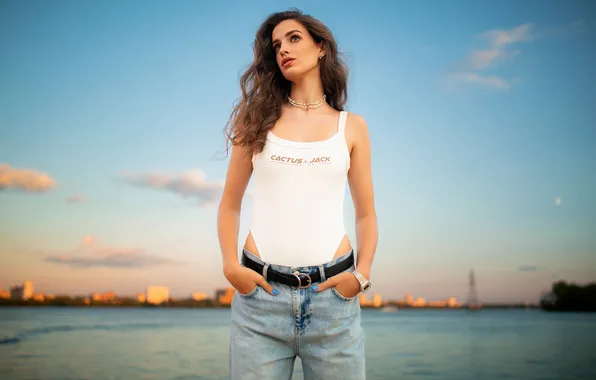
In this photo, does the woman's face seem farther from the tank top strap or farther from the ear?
the tank top strap

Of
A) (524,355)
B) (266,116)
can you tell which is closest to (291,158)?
(266,116)

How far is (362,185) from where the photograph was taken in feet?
10.5

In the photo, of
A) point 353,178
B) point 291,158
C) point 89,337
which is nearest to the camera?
point 291,158

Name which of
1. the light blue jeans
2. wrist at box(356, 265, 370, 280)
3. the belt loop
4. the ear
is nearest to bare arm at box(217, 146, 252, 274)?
the light blue jeans

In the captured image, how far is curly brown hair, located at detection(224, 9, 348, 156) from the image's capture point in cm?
316

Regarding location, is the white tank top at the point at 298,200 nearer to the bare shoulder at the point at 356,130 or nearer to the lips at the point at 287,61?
the bare shoulder at the point at 356,130

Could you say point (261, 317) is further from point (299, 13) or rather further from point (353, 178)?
point (299, 13)

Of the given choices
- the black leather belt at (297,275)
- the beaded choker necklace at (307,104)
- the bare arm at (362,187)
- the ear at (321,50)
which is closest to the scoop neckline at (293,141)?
the bare arm at (362,187)

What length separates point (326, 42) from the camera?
3.32 m

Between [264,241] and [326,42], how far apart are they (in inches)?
47.7

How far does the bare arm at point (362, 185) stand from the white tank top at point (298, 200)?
0.12 metres

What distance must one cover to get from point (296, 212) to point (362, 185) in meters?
0.47

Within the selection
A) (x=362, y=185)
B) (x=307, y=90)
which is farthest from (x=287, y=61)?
(x=362, y=185)

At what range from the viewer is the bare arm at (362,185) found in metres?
3.14
